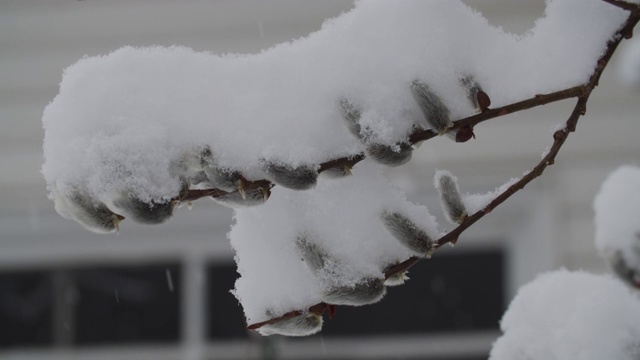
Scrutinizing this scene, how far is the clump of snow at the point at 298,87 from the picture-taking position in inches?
20.5

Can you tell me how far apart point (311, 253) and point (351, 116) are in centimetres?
10

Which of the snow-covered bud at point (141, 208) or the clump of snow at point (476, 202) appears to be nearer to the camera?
the snow-covered bud at point (141, 208)

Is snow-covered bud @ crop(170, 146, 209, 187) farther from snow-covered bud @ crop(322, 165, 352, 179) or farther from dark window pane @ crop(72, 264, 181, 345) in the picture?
dark window pane @ crop(72, 264, 181, 345)

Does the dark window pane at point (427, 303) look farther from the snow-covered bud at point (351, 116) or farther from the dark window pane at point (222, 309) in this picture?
the snow-covered bud at point (351, 116)

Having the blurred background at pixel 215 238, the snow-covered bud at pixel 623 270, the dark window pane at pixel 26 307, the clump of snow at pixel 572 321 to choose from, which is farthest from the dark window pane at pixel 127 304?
the snow-covered bud at pixel 623 270

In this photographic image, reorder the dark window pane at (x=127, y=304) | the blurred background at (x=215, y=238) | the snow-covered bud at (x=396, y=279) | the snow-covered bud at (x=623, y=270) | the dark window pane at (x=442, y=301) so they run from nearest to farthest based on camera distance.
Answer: the snow-covered bud at (x=623, y=270) < the snow-covered bud at (x=396, y=279) < the blurred background at (x=215, y=238) < the dark window pane at (x=442, y=301) < the dark window pane at (x=127, y=304)

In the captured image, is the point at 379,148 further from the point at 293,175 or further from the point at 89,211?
the point at 89,211

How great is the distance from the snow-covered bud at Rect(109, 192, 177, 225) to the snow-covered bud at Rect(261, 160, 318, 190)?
0.22 ft

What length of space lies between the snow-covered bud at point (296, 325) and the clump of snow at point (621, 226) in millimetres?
196

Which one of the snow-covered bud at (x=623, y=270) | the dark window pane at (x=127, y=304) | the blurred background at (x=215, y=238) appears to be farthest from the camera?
the dark window pane at (x=127, y=304)

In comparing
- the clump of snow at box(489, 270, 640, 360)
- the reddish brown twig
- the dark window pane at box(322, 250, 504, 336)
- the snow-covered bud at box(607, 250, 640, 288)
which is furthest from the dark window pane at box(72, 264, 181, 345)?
the snow-covered bud at box(607, 250, 640, 288)

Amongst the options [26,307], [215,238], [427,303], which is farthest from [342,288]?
[26,307]

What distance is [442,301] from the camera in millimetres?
2584

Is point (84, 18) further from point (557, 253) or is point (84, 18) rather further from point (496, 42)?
point (496, 42)
